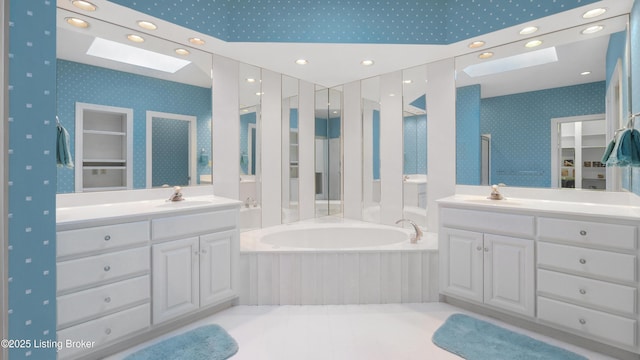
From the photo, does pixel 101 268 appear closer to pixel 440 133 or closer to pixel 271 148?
pixel 271 148

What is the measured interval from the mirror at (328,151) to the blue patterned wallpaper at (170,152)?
1.70m

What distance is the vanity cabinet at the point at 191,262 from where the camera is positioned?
211 centimetres

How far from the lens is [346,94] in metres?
3.99

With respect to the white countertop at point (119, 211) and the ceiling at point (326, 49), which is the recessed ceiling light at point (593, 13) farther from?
the white countertop at point (119, 211)

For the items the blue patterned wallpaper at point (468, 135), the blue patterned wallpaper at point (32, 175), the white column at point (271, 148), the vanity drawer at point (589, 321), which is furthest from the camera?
the white column at point (271, 148)

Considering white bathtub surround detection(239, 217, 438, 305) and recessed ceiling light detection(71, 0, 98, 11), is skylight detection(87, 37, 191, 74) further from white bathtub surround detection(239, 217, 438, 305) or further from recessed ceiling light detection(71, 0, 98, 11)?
white bathtub surround detection(239, 217, 438, 305)

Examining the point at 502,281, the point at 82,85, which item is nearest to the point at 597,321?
the point at 502,281

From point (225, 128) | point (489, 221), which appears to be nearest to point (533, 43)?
point (489, 221)

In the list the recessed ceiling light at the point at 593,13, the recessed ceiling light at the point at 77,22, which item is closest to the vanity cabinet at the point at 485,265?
the recessed ceiling light at the point at 593,13

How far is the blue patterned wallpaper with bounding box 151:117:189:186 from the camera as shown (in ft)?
8.75

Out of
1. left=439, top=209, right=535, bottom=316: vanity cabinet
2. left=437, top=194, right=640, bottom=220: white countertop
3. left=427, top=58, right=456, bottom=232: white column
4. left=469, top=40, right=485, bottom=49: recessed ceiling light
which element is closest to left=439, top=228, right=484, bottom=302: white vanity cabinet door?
left=439, top=209, right=535, bottom=316: vanity cabinet

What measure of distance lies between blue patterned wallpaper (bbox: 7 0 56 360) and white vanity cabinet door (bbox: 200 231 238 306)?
1218mm

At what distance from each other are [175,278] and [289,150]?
1972mm

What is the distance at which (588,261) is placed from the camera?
195 cm
